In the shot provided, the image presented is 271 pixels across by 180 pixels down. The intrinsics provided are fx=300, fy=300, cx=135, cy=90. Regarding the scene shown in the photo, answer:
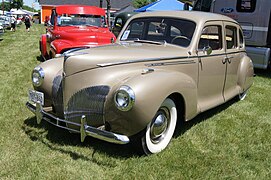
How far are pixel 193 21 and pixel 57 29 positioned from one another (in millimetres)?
5184

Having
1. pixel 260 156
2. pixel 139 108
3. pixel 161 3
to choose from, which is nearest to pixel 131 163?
pixel 139 108

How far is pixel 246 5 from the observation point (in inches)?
357

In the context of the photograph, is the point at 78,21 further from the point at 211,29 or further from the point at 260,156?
the point at 260,156

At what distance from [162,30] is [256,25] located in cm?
550

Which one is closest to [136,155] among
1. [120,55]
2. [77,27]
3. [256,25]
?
[120,55]

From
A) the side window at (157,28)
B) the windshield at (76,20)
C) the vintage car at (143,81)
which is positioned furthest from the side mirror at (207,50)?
the windshield at (76,20)

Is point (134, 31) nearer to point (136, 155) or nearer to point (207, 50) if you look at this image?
point (207, 50)

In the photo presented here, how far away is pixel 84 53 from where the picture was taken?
3.51 m

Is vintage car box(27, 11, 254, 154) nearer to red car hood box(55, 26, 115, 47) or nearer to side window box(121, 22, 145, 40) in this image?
side window box(121, 22, 145, 40)

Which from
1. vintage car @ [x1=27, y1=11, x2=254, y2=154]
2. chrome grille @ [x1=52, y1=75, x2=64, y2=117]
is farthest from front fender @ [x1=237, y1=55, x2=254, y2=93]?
chrome grille @ [x1=52, y1=75, x2=64, y2=117]

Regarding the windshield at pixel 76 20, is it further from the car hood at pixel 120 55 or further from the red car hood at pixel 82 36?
the car hood at pixel 120 55

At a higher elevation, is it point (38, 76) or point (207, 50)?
A: point (207, 50)

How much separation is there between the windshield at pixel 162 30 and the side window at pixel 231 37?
42.7 inches

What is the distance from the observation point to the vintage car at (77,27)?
7.89 m
